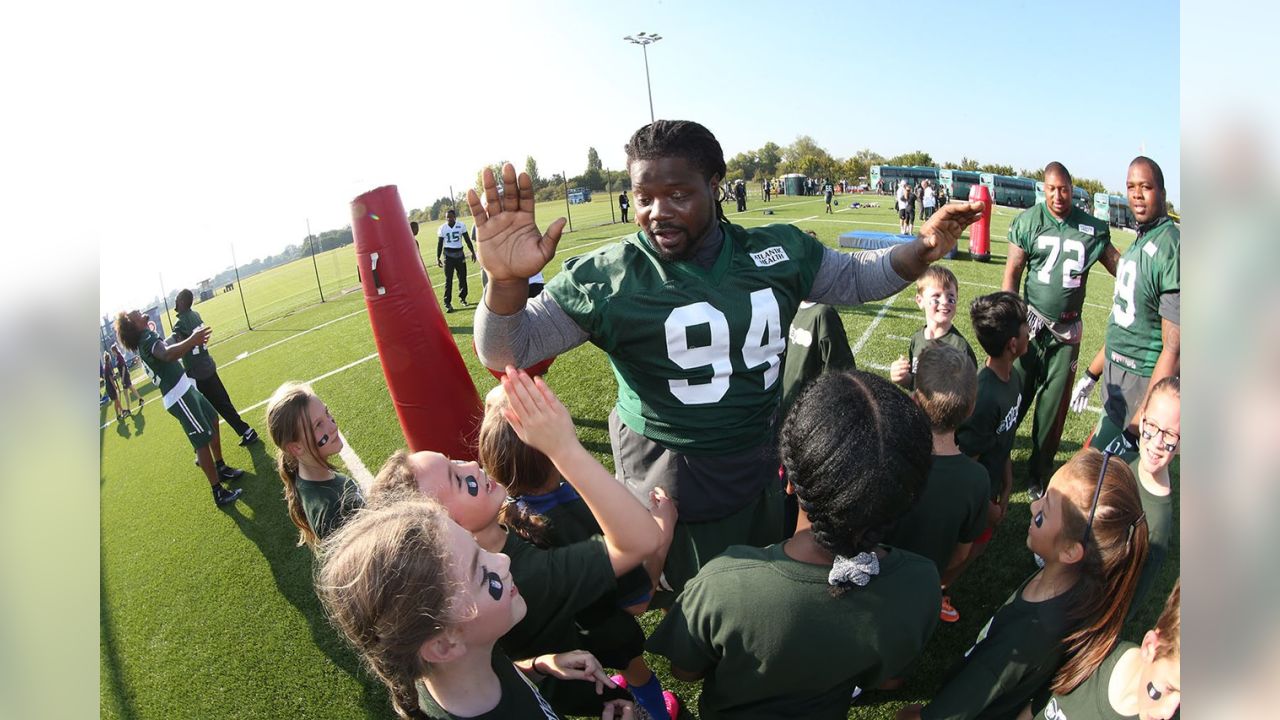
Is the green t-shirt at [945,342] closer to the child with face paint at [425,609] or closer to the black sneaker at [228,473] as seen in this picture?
the child with face paint at [425,609]

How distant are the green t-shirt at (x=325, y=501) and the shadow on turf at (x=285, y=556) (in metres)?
0.83

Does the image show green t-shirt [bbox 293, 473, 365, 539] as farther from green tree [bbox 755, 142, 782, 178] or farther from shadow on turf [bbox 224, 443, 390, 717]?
green tree [bbox 755, 142, 782, 178]

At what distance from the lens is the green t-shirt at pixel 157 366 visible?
5.15 metres

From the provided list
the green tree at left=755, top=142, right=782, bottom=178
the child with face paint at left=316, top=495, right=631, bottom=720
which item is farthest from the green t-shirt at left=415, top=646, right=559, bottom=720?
the green tree at left=755, top=142, right=782, bottom=178

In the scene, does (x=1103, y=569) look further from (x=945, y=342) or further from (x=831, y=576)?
(x=945, y=342)

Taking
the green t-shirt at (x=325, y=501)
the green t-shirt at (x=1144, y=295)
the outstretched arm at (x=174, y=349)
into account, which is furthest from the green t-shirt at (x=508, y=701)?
the outstretched arm at (x=174, y=349)

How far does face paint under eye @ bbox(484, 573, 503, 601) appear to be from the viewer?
158 centimetres

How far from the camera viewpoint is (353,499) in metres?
3.13

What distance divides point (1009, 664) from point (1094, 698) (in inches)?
7.6

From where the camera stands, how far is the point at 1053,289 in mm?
4137

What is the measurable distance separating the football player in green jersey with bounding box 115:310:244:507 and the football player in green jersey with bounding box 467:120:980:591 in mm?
4354

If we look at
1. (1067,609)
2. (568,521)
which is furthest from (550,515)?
(1067,609)
